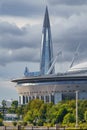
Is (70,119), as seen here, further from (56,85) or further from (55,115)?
(56,85)

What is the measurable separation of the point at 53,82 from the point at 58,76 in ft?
6.64

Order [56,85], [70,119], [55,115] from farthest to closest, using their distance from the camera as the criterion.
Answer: [56,85], [55,115], [70,119]

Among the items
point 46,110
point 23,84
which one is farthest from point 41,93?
point 46,110

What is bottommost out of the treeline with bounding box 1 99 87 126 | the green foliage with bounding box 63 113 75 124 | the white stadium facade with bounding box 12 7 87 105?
the green foliage with bounding box 63 113 75 124

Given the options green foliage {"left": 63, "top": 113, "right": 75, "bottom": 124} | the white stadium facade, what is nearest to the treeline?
green foliage {"left": 63, "top": 113, "right": 75, "bottom": 124}

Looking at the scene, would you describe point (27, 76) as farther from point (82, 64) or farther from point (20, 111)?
point (20, 111)

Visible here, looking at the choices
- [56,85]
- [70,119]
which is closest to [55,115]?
[70,119]

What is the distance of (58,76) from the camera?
177875 millimetres

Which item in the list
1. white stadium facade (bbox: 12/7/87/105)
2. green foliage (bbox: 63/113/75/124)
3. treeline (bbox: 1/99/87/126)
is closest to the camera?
green foliage (bbox: 63/113/75/124)

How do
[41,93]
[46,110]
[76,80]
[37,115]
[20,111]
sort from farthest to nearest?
[41,93] < [76,80] < [20,111] < [46,110] < [37,115]

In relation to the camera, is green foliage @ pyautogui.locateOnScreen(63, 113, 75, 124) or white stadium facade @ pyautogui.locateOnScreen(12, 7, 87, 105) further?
white stadium facade @ pyautogui.locateOnScreen(12, 7, 87, 105)

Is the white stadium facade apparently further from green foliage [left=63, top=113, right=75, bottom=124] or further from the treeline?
green foliage [left=63, top=113, right=75, bottom=124]

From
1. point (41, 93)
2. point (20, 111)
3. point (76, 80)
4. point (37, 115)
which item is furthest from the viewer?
point (41, 93)

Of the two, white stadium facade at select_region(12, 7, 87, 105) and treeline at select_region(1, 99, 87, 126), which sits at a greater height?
white stadium facade at select_region(12, 7, 87, 105)
